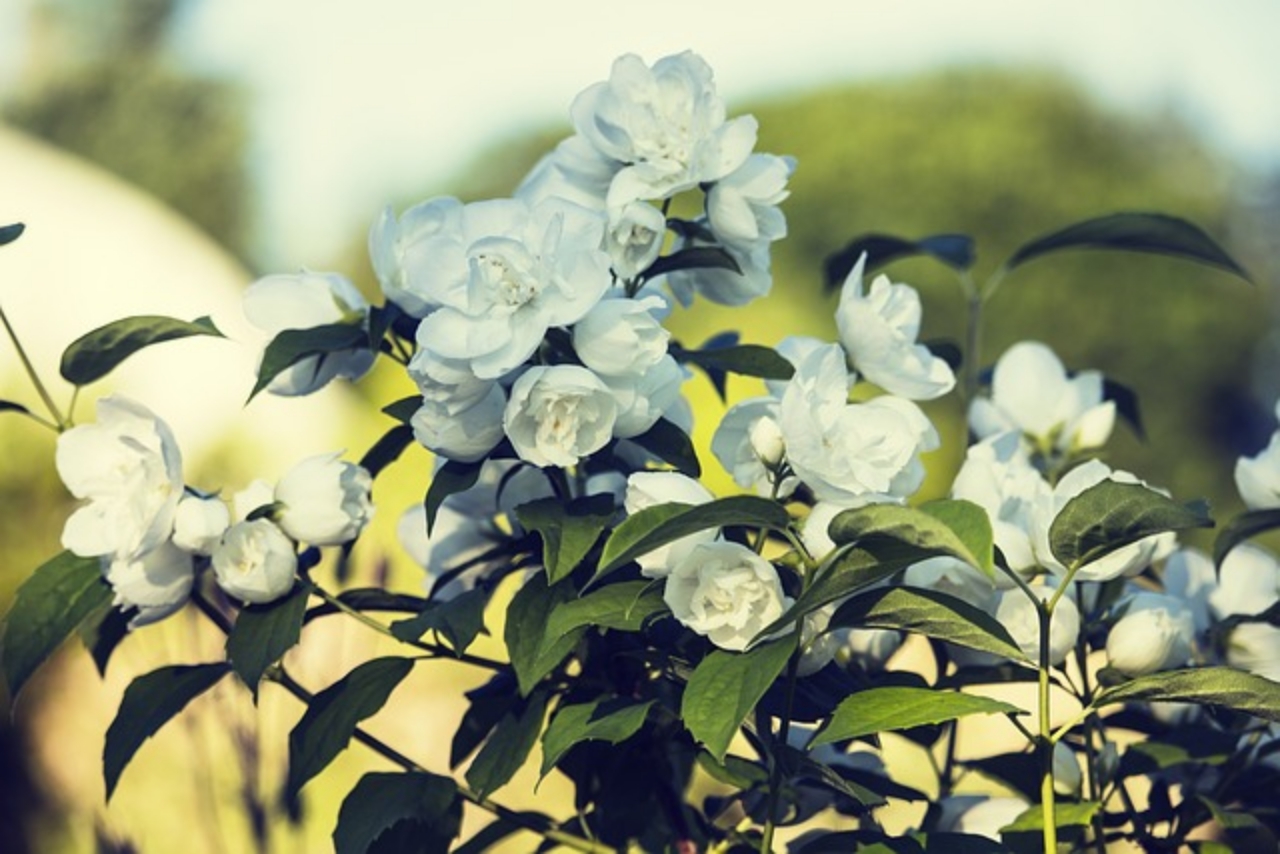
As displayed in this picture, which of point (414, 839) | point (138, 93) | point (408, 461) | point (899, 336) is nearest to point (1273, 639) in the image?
point (899, 336)

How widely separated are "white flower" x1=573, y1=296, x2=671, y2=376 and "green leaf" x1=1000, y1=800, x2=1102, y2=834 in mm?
424

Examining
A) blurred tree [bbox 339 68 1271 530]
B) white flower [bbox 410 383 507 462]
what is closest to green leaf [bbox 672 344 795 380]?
white flower [bbox 410 383 507 462]

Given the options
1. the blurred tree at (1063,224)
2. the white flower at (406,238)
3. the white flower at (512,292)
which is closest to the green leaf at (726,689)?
the white flower at (512,292)

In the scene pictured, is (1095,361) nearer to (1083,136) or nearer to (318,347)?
(1083,136)

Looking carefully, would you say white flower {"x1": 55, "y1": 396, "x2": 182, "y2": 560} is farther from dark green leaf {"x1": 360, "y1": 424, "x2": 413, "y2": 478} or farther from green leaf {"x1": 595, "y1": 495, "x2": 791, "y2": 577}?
green leaf {"x1": 595, "y1": 495, "x2": 791, "y2": 577}

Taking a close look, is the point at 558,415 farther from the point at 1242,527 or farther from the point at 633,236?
the point at 1242,527

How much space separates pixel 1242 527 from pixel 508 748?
0.60m

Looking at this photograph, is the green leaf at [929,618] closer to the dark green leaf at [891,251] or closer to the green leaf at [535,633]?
the green leaf at [535,633]

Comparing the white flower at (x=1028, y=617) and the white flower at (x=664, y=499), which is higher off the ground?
the white flower at (x=664, y=499)

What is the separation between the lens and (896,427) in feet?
3.82

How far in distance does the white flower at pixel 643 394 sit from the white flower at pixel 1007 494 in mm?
237

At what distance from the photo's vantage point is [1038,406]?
1.57 metres

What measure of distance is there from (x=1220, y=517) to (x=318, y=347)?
25.2ft

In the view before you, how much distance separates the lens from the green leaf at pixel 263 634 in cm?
118
